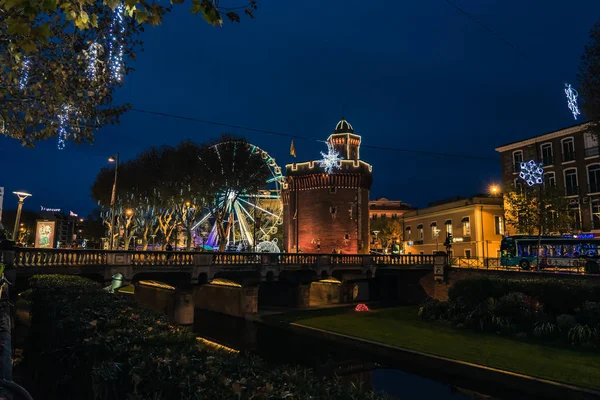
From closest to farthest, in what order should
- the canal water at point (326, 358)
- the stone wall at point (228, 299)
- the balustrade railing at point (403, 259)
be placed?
1. the canal water at point (326, 358)
2. the stone wall at point (228, 299)
3. the balustrade railing at point (403, 259)

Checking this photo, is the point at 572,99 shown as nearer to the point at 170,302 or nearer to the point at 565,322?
the point at 565,322

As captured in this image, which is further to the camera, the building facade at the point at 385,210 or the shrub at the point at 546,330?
the building facade at the point at 385,210

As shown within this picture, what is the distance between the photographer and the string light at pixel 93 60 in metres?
10.6

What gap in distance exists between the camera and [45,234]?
2502 centimetres

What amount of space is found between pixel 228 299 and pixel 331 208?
91.5ft

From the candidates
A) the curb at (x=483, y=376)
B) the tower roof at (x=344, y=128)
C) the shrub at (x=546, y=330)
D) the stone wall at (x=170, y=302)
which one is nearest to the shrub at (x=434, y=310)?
the shrub at (x=546, y=330)

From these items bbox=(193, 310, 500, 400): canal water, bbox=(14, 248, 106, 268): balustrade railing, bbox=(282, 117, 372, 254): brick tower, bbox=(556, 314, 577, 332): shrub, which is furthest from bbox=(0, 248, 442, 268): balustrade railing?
bbox=(556, 314, 577, 332): shrub

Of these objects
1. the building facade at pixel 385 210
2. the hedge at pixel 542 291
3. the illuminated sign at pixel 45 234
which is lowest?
the hedge at pixel 542 291

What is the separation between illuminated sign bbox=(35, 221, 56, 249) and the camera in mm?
24688

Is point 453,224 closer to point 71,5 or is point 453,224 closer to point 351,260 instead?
point 351,260

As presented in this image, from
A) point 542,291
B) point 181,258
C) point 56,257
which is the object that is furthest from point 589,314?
point 56,257

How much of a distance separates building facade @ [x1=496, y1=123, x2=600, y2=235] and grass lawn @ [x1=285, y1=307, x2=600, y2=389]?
83.8 feet

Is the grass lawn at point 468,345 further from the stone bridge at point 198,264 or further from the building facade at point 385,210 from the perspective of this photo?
the building facade at point 385,210

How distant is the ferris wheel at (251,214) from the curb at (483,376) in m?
28.7
